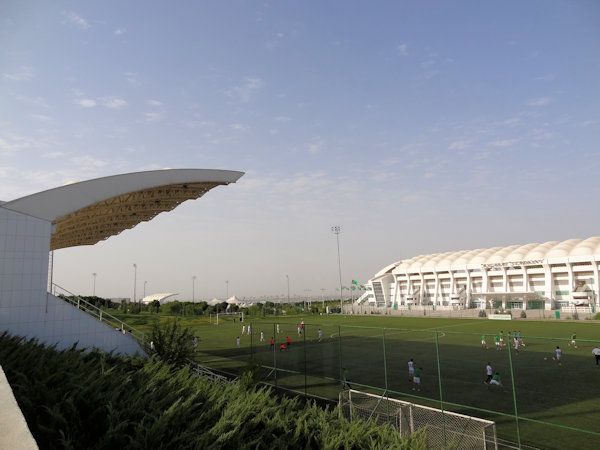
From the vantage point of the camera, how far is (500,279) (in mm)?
89688

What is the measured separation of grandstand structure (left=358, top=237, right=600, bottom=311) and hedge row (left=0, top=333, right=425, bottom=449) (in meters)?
73.2

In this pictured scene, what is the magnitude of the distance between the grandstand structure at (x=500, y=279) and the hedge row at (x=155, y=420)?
73240mm

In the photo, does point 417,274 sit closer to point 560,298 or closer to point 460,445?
point 560,298

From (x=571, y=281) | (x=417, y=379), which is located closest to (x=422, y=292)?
(x=571, y=281)

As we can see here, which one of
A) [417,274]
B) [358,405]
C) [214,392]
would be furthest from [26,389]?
[417,274]

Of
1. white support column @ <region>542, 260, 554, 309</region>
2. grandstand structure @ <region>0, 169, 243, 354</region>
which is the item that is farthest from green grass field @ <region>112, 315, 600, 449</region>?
white support column @ <region>542, 260, 554, 309</region>

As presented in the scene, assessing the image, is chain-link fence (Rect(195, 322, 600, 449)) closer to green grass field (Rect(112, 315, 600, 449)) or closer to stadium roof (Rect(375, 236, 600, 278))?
green grass field (Rect(112, 315, 600, 449))

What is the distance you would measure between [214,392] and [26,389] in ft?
A: 12.6

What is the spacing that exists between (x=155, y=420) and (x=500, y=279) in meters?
96.5

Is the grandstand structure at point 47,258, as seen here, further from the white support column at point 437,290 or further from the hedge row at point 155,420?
the white support column at point 437,290

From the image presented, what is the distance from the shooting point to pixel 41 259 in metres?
18.2

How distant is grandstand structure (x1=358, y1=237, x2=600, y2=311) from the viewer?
76062 millimetres

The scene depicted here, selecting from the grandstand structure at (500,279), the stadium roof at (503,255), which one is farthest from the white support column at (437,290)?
the stadium roof at (503,255)

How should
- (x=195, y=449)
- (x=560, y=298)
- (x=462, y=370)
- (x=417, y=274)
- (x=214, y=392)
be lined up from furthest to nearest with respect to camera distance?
1. (x=417, y=274)
2. (x=560, y=298)
3. (x=462, y=370)
4. (x=214, y=392)
5. (x=195, y=449)
